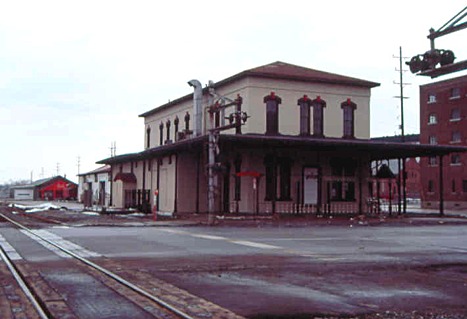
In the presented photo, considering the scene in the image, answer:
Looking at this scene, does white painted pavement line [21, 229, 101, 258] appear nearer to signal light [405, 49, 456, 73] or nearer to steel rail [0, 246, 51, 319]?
steel rail [0, 246, 51, 319]

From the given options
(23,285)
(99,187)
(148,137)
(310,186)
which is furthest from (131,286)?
(99,187)

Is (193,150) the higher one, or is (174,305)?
(193,150)

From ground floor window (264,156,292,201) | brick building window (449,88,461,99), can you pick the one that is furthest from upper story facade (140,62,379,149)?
brick building window (449,88,461,99)

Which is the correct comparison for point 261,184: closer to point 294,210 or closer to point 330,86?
point 294,210

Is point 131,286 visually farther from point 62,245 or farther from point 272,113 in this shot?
point 272,113

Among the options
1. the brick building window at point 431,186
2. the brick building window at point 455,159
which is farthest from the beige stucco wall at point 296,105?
the brick building window at point 431,186

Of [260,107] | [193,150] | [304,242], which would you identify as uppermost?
[260,107]

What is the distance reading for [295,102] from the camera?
1644 inches

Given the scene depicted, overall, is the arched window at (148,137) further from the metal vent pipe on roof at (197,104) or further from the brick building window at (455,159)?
the brick building window at (455,159)

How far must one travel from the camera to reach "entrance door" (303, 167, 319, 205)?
134ft

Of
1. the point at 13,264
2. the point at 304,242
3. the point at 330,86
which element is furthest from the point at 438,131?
the point at 13,264

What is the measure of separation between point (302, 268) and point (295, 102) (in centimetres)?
2956

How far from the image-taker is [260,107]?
1593 inches

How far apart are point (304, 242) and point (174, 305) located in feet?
38.8
